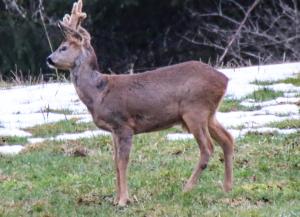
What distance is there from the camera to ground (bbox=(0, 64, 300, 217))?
8039mm

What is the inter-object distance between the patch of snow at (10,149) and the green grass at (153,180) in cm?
14

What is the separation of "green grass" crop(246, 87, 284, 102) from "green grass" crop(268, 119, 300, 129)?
1510 millimetres

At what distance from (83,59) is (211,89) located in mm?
1160

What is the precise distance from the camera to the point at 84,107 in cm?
1302

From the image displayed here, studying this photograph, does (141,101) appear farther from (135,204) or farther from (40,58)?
(40,58)

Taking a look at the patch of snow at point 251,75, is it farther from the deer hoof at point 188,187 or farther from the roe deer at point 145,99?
the deer hoof at point 188,187

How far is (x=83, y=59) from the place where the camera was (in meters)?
8.72

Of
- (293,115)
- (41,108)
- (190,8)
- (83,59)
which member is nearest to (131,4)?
(190,8)

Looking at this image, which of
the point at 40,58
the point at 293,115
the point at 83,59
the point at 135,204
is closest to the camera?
the point at 135,204

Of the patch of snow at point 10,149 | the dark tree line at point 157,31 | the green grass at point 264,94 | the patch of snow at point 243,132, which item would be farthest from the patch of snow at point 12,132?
the dark tree line at point 157,31

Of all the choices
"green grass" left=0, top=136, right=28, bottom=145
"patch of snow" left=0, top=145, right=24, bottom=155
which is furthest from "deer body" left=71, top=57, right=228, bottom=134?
"green grass" left=0, top=136, right=28, bottom=145

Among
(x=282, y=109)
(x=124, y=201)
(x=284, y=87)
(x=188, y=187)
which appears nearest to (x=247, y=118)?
(x=282, y=109)

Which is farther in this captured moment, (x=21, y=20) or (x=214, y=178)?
(x=21, y=20)

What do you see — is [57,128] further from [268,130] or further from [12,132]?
Result: [268,130]
